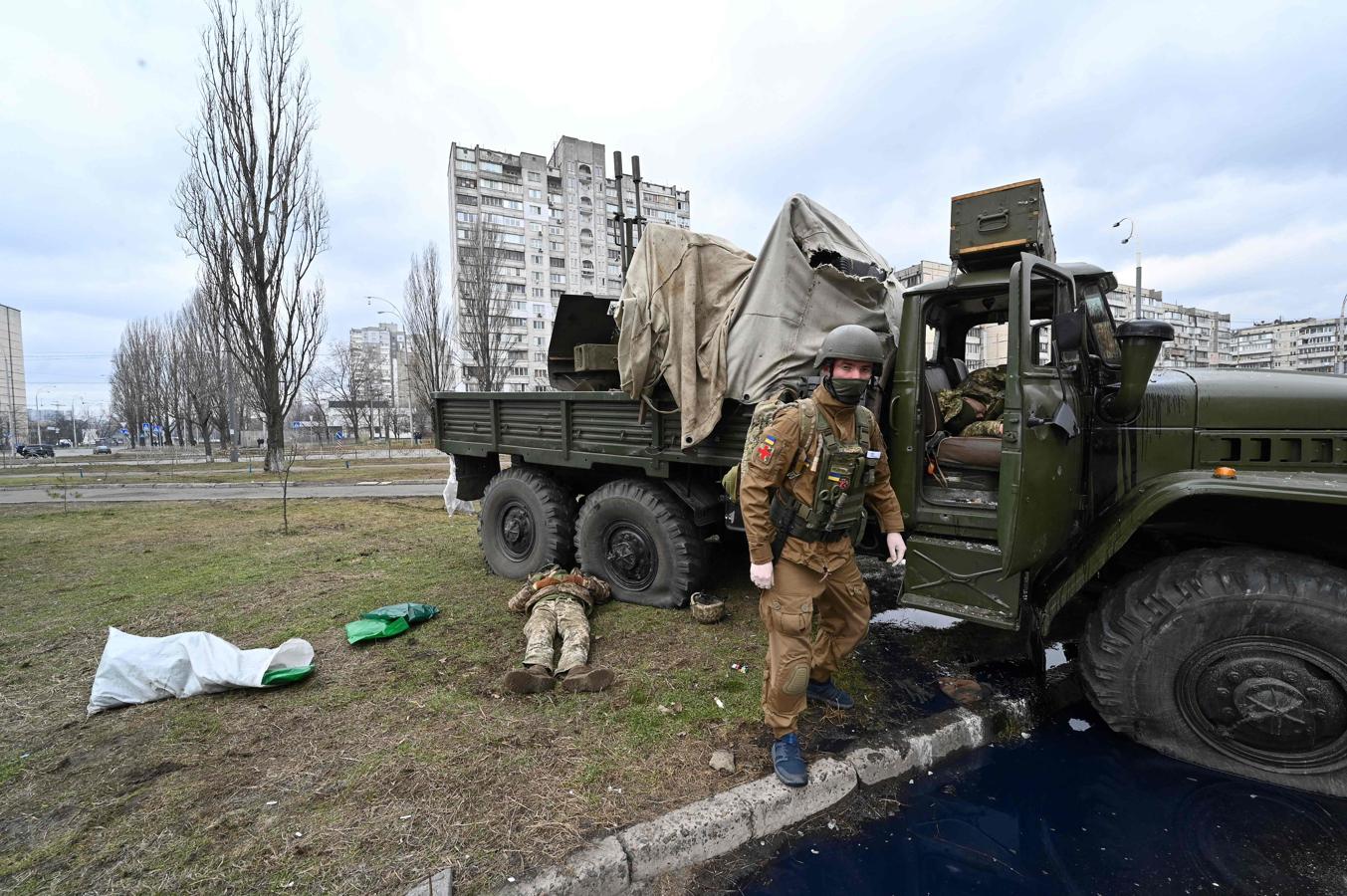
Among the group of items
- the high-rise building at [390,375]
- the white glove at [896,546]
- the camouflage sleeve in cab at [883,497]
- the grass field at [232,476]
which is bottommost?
the grass field at [232,476]

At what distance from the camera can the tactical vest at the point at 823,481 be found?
2658 mm

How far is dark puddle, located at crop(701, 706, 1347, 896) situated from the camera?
2102mm

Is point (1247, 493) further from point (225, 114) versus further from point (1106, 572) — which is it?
point (225, 114)

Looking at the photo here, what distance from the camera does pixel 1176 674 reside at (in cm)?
271

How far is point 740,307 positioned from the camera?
3.89 m

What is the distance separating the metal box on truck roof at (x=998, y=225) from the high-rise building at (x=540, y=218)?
52083 millimetres

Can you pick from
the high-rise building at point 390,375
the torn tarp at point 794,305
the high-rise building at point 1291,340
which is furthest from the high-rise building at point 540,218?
the high-rise building at point 1291,340

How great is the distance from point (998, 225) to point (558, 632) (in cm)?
358

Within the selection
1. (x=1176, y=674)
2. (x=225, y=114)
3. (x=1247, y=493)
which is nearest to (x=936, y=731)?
(x=1176, y=674)

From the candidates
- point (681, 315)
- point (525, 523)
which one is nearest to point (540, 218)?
point (525, 523)

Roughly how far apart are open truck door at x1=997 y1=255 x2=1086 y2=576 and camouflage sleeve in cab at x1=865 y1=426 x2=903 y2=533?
0.52 m

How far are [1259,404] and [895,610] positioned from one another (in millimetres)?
2637

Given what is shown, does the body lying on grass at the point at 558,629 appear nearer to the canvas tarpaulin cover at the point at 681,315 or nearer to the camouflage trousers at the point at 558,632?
the camouflage trousers at the point at 558,632

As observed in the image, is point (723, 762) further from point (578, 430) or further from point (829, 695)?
point (578, 430)
